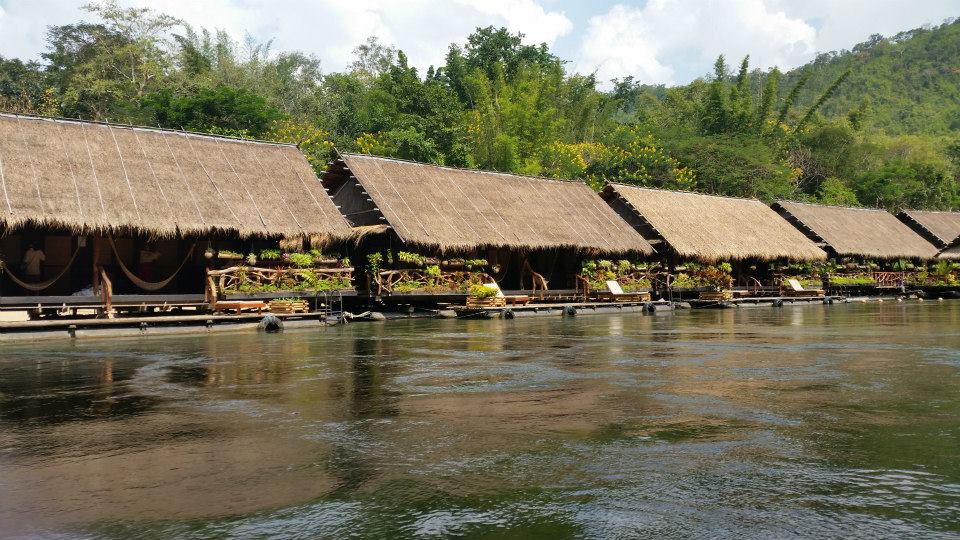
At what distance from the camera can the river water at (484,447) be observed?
13.2 ft

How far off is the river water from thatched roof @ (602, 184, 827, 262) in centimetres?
2017

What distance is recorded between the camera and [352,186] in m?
25.8

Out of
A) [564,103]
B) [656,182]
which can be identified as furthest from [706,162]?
[564,103]

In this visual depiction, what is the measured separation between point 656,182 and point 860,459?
40402mm

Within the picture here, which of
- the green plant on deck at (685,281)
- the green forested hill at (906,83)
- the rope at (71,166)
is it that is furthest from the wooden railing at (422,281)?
the green forested hill at (906,83)

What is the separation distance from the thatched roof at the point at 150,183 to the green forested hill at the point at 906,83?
185 ft

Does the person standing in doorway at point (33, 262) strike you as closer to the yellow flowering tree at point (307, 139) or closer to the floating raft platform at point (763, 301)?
the yellow flowering tree at point (307, 139)

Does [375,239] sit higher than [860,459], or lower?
higher

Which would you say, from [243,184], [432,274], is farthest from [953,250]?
[243,184]

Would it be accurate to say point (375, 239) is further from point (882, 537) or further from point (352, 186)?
point (882, 537)

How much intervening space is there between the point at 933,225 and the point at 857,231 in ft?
26.7

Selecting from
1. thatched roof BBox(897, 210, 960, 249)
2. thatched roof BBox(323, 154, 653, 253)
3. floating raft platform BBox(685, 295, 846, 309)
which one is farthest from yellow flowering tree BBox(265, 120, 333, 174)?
thatched roof BBox(897, 210, 960, 249)

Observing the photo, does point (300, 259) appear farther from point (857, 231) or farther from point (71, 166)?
point (857, 231)

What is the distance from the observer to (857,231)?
41188 mm
